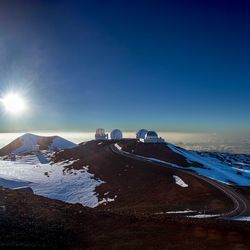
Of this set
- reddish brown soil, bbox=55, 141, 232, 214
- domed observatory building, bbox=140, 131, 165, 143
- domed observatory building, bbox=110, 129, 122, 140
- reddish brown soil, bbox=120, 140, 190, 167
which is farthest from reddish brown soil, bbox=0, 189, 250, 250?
domed observatory building, bbox=110, 129, 122, 140

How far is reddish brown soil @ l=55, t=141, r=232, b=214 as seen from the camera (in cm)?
4269

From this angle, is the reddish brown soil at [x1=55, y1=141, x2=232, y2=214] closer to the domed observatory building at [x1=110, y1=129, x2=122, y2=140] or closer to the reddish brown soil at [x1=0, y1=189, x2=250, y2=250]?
the reddish brown soil at [x1=0, y1=189, x2=250, y2=250]

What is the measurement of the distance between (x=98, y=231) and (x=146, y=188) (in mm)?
37517

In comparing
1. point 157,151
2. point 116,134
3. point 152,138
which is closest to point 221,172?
point 157,151

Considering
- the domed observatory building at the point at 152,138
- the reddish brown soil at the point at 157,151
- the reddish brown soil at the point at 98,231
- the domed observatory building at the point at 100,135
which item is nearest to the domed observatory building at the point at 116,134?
the domed observatory building at the point at 100,135

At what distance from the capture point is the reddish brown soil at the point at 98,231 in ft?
58.0

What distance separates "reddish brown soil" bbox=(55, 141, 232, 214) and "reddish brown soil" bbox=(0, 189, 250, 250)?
55.6ft

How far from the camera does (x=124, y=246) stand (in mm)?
17656

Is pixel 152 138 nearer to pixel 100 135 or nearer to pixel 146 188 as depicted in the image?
pixel 100 135

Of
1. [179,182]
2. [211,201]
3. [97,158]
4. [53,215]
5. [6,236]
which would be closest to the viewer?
[6,236]

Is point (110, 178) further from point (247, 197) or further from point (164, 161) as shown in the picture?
point (247, 197)

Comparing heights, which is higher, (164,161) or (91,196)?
(164,161)

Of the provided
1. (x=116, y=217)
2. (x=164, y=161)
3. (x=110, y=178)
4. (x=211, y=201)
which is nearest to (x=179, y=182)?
(x=211, y=201)

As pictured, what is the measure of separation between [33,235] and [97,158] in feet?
232
